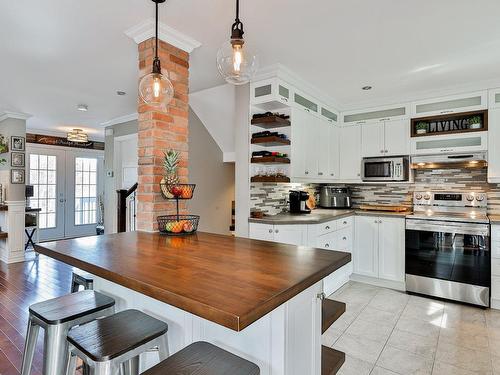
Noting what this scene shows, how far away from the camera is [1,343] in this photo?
97.9 inches

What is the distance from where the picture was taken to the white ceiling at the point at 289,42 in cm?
212

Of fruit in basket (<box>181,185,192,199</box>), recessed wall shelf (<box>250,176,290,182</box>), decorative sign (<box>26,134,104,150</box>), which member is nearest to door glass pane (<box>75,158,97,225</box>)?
decorative sign (<box>26,134,104,150</box>)

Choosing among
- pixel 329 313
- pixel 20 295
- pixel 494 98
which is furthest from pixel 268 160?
pixel 20 295

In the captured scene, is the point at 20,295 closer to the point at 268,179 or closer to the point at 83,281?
the point at 83,281

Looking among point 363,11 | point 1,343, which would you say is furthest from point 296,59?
point 1,343

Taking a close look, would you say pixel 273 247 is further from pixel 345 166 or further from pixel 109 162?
pixel 109 162

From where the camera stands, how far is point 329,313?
4.94ft

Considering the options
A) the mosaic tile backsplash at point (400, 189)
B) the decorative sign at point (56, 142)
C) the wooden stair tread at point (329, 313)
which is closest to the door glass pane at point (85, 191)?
the decorative sign at point (56, 142)

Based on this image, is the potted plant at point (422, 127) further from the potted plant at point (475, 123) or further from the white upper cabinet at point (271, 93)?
the white upper cabinet at point (271, 93)

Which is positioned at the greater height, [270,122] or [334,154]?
[270,122]

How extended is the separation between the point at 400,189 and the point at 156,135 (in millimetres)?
3630

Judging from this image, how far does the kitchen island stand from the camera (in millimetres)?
908

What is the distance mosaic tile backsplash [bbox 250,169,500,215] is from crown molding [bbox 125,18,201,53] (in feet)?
5.28

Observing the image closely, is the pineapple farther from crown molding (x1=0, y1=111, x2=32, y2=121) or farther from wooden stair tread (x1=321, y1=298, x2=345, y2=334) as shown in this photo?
crown molding (x1=0, y1=111, x2=32, y2=121)
